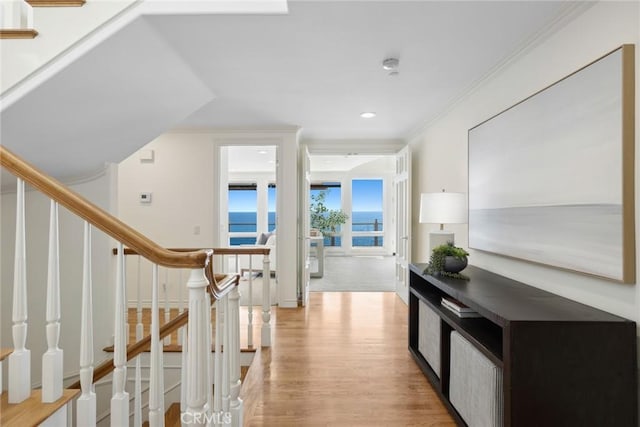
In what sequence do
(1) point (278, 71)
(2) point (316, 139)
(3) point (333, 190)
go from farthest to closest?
1. (3) point (333, 190)
2. (2) point (316, 139)
3. (1) point (278, 71)

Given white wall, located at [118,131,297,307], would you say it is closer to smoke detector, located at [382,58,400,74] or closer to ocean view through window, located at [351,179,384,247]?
smoke detector, located at [382,58,400,74]

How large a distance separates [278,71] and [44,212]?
2.29 m

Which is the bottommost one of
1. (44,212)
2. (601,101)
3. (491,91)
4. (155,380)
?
(155,380)

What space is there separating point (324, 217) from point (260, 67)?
6.77m

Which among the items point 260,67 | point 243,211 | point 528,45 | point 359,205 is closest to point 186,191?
point 260,67

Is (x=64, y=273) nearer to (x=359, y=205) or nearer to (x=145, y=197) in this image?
(x=145, y=197)

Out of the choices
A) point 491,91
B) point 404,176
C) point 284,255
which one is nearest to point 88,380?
point 491,91

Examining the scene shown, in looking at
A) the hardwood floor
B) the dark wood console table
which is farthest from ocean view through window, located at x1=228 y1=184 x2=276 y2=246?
the dark wood console table

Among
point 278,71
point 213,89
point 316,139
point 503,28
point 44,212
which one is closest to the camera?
point 503,28

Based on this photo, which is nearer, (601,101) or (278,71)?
(601,101)

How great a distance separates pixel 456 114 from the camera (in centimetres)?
323

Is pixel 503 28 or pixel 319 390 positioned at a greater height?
pixel 503 28

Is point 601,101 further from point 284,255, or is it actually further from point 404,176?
point 284,255

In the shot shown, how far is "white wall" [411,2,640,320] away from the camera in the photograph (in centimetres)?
146
